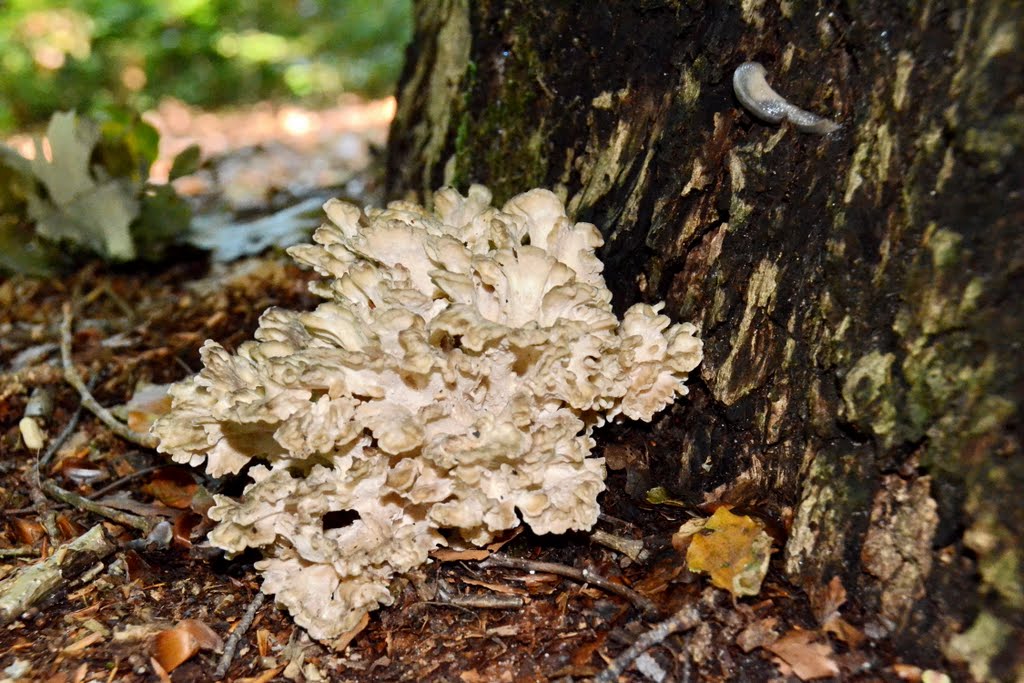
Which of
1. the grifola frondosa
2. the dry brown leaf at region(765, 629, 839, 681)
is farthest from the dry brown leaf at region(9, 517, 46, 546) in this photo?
the dry brown leaf at region(765, 629, 839, 681)

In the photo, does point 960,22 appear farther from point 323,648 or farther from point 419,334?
point 323,648

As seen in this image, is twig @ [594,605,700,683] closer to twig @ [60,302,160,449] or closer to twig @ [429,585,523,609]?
twig @ [429,585,523,609]

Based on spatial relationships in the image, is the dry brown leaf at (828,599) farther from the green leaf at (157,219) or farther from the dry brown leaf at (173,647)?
the green leaf at (157,219)

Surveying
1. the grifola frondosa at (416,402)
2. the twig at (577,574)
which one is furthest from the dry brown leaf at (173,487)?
the twig at (577,574)

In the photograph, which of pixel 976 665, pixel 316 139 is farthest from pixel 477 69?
pixel 316 139

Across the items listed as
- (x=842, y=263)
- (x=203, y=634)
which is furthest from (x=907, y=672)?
(x=203, y=634)

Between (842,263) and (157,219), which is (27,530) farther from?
(842,263)

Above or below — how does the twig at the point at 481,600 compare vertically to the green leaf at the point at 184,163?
below
